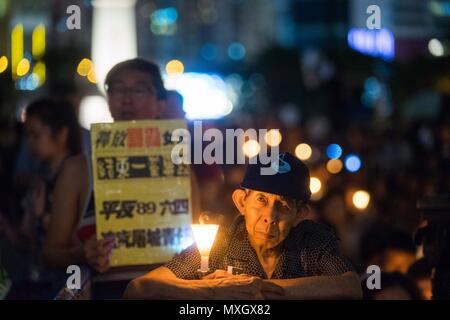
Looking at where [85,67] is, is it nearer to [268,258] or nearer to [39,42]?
[39,42]

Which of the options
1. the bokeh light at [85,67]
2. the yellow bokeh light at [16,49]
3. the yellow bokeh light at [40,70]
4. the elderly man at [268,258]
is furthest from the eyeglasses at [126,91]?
the yellow bokeh light at [40,70]

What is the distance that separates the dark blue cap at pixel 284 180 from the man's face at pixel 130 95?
6.73ft

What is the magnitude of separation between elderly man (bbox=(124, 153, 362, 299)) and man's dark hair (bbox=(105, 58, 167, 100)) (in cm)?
200

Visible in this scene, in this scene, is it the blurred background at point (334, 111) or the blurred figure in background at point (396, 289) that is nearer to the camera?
the blurred figure in background at point (396, 289)

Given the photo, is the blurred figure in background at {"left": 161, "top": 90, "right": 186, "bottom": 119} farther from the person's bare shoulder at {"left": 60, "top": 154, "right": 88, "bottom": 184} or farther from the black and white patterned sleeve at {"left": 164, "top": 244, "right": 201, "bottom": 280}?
the black and white patterned sleeve at {"left": 164, "top": 244, "right": 201, "bottom": 280}

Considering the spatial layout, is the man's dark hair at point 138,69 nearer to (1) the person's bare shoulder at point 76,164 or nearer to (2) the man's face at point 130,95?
(2) the man's face at point 130,95

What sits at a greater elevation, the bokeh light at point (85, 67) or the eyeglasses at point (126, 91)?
the bokeh light at point (85, 67)

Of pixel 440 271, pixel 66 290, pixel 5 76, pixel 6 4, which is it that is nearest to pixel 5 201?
pixel 66 290

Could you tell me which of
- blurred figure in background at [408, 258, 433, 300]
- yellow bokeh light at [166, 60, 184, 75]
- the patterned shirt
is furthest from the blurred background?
the patterned shirt

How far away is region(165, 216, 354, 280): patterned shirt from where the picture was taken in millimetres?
6254

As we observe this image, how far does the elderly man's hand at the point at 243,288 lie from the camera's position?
5.91 meters

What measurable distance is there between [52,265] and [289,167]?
2.46 m

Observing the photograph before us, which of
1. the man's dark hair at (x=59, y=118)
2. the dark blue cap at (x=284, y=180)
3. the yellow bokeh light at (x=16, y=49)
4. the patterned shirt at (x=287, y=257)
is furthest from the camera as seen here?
the yellow bokeh light at (x=16, y=49)

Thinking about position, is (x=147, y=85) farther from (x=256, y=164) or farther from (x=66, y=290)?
(x=256, y=164)
